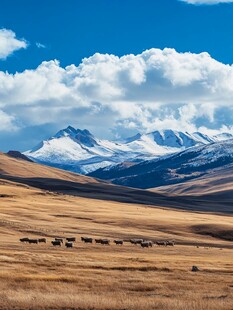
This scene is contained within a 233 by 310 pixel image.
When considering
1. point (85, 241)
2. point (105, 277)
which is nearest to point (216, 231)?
point (85, 241)

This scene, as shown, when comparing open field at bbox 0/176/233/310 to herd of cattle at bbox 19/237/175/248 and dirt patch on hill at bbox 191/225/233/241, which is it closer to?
herd of cattle at bbox 19/237/175/248

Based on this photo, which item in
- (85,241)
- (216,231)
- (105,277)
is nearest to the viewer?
(105,277)

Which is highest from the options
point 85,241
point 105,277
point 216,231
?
point 216,231

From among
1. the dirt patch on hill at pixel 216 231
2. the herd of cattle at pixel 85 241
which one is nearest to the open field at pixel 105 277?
the herd of cattle at pixel 85 241

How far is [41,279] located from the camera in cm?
3959

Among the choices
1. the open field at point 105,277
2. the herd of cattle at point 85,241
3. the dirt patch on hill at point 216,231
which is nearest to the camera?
the open field at point 105,277

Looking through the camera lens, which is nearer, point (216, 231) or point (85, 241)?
point (85, 241)

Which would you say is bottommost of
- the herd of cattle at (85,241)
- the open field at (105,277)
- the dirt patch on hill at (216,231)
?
the open field at (105,277)

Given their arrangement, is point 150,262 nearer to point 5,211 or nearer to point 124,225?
point 124,225

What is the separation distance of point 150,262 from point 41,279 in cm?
1592

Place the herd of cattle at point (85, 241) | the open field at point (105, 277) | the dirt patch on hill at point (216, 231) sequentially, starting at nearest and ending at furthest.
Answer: the open field at point (105, 277)
the herd of cattle at point (85, 241)
the dirt patch on hill at point (216, 231)

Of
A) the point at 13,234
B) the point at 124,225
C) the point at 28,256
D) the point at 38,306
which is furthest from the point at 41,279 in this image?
the point at 124,225

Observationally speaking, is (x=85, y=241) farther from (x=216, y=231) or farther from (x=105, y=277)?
(x=216, y=231)

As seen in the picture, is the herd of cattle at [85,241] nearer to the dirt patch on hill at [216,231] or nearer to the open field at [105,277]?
the open field at [105,277]
